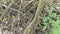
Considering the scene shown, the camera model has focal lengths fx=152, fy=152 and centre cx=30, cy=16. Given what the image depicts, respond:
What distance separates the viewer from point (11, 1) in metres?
2.35

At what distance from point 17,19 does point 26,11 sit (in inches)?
7.7

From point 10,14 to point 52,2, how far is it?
721 mm

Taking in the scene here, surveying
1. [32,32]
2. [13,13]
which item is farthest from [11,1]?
[32,32]

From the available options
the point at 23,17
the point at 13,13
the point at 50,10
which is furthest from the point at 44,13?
the point at 13,13

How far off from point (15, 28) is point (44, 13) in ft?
1.70

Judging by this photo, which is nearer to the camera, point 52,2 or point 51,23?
point 51,23

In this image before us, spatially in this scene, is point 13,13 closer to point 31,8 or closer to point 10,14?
point 10,14

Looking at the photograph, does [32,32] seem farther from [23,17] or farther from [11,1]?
[11,1]

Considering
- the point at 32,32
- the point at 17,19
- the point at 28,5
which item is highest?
the point at 28,5

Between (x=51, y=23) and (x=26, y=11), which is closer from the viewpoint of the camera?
(x=51, y=23)

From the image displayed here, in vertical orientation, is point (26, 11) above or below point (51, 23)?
above

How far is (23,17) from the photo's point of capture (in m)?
2.43

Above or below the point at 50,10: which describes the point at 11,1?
above

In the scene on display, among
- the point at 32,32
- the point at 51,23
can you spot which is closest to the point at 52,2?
the point at 51,23
